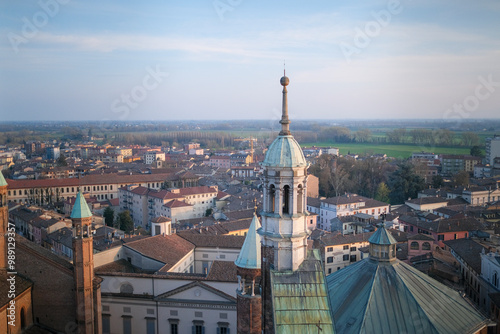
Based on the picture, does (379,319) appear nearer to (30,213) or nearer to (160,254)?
(160,254)

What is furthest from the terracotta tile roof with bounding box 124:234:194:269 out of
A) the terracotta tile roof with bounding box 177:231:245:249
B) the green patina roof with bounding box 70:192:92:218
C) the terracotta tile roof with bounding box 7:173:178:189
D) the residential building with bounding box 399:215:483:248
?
the terracotta tile roof with bounding box 7:173:178:189

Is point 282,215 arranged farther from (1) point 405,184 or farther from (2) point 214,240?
(1) point 405,184

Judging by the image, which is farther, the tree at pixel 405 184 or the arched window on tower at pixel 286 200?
the tree at pixel 405 184

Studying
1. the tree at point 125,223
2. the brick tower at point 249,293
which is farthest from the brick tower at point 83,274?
the tree at point 125,223

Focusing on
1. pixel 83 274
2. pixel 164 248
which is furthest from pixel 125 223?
pixel 83 274

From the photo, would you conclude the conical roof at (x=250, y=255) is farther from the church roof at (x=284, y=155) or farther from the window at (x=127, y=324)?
the window at (x=127, y=324)

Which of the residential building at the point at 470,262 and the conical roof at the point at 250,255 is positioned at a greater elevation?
the conical roof at the point at 250,255

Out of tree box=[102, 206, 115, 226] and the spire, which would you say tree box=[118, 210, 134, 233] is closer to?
tree box=[102, 206, 115, 226]

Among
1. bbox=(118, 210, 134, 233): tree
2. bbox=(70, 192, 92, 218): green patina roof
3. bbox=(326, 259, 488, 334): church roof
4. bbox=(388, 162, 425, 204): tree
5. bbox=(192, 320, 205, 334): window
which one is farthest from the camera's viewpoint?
bbox=(388, 162, 425, 204): tree
